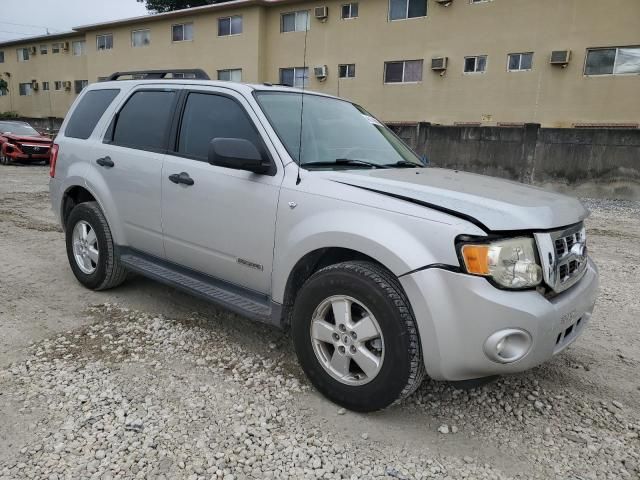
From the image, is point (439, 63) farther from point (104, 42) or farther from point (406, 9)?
point (104, 42)

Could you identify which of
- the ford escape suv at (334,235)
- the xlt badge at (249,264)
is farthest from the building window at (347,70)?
the xlt badge at (249,264)

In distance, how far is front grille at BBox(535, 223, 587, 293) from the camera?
243 centimetres

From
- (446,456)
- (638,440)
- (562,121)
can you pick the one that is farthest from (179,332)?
(562,121)

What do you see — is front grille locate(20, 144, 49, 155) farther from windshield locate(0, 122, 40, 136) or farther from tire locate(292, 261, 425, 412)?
tire locate(292, 261, 425, 412)

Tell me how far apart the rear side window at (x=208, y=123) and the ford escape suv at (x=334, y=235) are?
0.04 feet

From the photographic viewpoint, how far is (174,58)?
2748cm

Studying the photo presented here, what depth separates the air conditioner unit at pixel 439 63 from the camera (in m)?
19.6

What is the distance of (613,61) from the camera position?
16906 millimetres

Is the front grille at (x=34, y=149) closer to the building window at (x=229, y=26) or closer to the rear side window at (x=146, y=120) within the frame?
the building window at (x=229, y=26)

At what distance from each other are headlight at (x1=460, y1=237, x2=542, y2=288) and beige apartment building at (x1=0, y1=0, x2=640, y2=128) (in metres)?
14.7

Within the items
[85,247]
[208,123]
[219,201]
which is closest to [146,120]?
[208,123]

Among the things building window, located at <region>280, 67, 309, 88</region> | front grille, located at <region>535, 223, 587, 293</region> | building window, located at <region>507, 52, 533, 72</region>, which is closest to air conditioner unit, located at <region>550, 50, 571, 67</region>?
building window, located at <region>507, 52, 533, 72</region>

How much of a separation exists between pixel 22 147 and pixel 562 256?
57.6 feet

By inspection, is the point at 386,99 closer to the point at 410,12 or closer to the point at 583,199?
the point at 410,12
